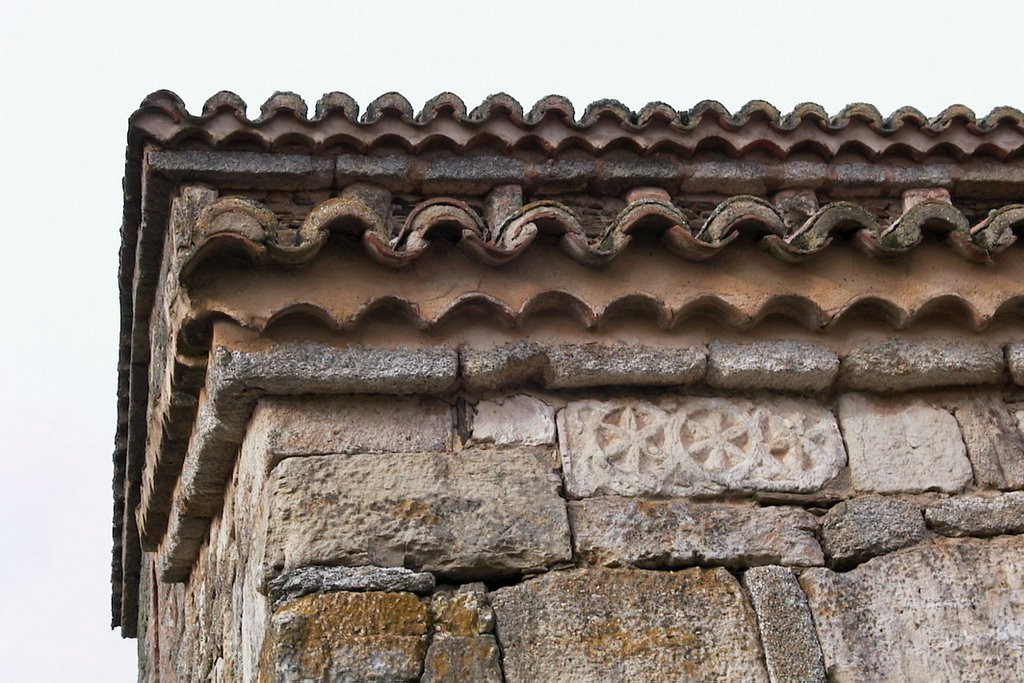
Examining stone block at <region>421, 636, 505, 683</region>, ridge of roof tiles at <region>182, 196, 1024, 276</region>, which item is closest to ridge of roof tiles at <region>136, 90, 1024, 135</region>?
ridge of roof tiles at <region>182, 196, 1024, 276</region>

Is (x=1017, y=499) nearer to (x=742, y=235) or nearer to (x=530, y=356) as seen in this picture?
(x=742, y=235)

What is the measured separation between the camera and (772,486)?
2.98 meters

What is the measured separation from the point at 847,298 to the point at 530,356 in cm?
89

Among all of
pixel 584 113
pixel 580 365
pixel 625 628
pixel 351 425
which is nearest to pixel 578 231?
pixel 580 365

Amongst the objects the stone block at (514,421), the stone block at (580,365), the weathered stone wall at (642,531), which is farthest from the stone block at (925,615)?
the stone block at (514,421)

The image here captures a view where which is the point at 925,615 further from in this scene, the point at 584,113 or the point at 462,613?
the point at 584,113

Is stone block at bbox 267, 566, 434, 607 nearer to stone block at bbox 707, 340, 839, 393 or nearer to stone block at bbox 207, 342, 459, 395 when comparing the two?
stone block at bbox 207, 342, 459, 395

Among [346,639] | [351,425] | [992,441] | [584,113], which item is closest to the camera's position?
[346,639]

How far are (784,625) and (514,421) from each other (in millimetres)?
846

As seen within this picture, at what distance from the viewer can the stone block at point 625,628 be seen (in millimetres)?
2607

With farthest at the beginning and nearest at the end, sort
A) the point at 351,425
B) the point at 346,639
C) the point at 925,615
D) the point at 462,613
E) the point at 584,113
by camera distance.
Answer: the point at 584,113 < the point at 351,425 < the point at 925,615 < the point at 462,613 < the point at 346,639

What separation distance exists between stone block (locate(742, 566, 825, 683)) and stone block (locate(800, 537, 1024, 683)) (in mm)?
33

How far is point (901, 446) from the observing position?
3.08 metres

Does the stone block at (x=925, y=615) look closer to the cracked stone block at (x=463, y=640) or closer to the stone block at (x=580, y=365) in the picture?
the stone block at (x=580, y=365)
